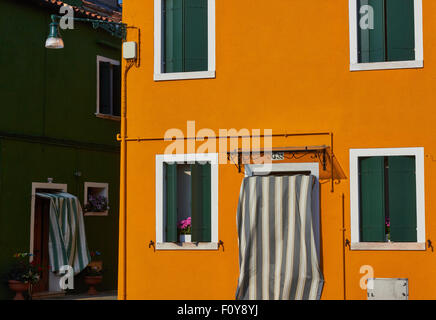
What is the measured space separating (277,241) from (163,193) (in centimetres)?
212

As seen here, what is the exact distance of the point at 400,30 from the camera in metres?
13.7

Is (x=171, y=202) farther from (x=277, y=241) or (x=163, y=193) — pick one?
(x=277, y=241)

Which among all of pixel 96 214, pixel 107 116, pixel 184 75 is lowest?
pixel 96 214

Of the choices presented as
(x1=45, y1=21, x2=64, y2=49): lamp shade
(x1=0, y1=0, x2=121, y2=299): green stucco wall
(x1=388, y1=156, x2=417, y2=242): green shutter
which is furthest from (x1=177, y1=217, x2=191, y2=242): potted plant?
(x1=0, y1=0, x2=121, y2=299): green stucco wall

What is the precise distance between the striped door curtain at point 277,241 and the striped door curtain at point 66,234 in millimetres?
7248

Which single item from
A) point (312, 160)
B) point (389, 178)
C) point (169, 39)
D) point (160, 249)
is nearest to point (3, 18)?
point (169, 39)

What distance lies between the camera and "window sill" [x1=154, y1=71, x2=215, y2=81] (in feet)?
47.4

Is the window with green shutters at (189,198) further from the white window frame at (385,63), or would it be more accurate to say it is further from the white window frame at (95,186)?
the white window frame at (95,186)

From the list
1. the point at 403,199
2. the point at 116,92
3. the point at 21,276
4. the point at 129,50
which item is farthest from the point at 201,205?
the point at 116,92

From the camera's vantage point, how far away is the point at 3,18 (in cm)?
1906

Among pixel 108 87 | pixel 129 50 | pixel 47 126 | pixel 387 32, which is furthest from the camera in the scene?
pixel 108 87

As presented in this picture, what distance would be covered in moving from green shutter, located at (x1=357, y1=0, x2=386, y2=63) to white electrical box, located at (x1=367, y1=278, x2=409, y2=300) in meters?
3.50

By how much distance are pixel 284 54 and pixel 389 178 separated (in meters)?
2.68

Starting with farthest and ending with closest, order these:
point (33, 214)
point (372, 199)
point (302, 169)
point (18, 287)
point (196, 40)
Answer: point (33, 214)
point (18, 287)
point (196, 40)
point (302, 169)
point (372, 199)
